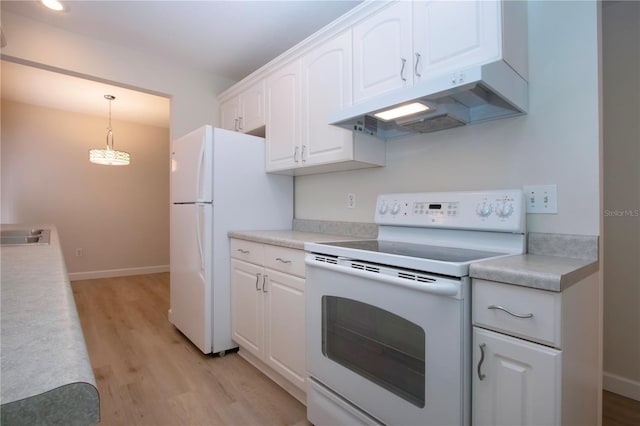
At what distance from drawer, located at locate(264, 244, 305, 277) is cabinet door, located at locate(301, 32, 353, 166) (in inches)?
24.5

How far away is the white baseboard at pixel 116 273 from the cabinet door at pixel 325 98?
4.19 m

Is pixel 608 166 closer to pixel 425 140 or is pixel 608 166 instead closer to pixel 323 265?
pixel 425 140

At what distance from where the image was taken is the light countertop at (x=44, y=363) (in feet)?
0.97

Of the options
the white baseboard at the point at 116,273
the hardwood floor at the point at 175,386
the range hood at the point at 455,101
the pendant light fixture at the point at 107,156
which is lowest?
the hardwood floor at the point at 175,386

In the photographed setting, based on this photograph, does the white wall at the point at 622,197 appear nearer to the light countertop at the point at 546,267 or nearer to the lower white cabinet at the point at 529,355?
the light countertop at the point at 546,267

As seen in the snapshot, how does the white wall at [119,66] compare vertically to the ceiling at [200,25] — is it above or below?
below

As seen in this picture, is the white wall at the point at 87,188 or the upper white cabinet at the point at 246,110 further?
the white wall at the point at 87,188

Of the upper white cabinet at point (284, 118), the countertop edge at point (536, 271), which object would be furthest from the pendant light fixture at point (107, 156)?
the countertop edge at point (536, 271)

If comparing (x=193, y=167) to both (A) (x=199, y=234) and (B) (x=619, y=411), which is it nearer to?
(A) (x=199, y=234)

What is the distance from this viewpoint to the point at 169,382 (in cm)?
202

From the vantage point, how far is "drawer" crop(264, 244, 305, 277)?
1804 millimetres


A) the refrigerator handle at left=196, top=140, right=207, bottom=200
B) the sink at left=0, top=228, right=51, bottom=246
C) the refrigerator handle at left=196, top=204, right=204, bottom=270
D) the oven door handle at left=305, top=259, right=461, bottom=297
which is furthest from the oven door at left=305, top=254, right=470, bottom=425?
the sink at left=0, top=228, right=51, bottom=246

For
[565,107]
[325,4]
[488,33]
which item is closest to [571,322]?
[565,107]

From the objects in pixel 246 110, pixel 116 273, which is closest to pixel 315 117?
pixel 246 110
